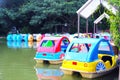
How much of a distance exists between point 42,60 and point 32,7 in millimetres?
20504

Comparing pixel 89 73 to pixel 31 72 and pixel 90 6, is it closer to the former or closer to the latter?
pixel 31 72

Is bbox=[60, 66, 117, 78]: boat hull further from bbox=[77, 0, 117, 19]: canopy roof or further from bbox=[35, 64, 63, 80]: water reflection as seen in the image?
bbox=[77, 0, 117, 19]: canopy roof

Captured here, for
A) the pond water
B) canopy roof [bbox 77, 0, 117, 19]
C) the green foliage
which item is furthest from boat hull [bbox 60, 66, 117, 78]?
the green foliage

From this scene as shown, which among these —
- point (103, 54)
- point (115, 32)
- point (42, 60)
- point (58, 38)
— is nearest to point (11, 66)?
point (42, 60)

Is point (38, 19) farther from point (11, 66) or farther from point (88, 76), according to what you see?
point (88, 76)

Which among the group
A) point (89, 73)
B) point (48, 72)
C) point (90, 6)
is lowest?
point (48, 72)

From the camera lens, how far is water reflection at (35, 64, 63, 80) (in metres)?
10.4

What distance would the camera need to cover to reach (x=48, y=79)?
1007cm

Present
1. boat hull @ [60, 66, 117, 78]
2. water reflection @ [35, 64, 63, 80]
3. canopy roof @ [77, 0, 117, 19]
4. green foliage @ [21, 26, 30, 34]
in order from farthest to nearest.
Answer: green foliage @ [21, 26, 30, 34] → canopy roof @ [77, 0, 117, 19] → water reflection @ [35, 64, 63, 80] → boat hull @ [60, 66, 117, 78]

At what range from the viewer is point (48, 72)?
11430mm

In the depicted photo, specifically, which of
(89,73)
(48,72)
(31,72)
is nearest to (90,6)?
(48,72)

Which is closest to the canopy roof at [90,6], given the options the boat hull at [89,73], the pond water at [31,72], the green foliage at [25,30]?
the pond water at [31,72]

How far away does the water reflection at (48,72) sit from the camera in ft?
34.1

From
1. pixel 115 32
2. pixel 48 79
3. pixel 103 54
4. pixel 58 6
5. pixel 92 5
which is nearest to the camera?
pixel 115 32
